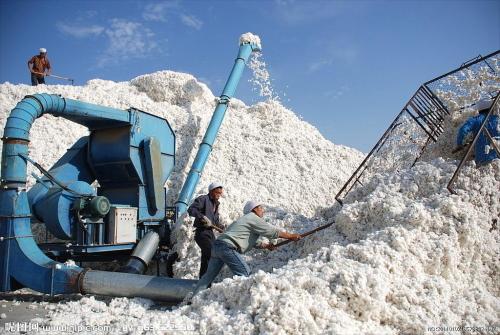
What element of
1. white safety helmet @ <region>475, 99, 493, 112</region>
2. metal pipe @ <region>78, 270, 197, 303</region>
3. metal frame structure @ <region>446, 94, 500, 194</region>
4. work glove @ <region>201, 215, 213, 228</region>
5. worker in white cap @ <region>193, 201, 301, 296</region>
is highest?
white safety helmet @ <region>475, 99, 493, 112</region>

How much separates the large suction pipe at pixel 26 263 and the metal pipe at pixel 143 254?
2.55ft

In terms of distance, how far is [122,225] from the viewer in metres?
6.26

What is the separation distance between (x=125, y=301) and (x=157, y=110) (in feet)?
28.2

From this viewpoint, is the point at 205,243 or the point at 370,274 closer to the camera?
the point at 370,274

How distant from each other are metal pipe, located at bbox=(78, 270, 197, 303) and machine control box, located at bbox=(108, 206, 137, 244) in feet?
3.15

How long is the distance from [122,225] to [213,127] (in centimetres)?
424

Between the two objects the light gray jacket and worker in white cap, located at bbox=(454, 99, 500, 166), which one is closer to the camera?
the light gray jacket

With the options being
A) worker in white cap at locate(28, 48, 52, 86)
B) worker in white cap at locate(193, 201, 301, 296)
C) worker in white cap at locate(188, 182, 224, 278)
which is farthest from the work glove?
worker in white cap at locate(28, 48, 52, 86)

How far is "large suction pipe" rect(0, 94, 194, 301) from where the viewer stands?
5.05 meters

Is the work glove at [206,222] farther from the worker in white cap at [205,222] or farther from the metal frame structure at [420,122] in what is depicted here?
the metal frame structure at [420,122]

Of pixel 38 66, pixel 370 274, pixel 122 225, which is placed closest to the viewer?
pixel 370 274

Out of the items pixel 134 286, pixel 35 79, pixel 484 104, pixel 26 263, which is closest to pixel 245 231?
pixel 134 286

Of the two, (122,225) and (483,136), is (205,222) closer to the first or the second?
(122,225)

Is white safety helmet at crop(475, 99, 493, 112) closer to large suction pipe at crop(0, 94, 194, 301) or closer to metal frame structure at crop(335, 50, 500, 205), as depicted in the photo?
metal frame structure at crop(335, 50, 500, 205)
